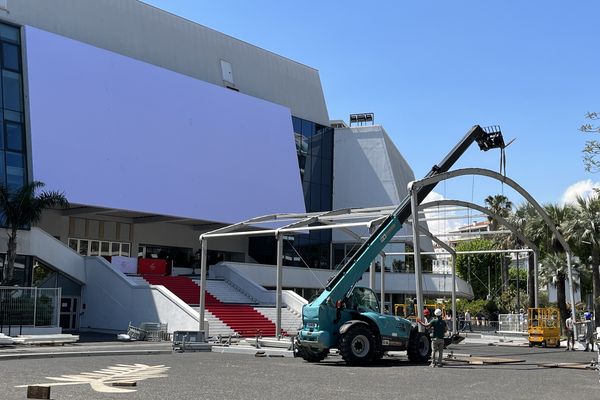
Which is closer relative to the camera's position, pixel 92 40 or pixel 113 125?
pixel 113 125

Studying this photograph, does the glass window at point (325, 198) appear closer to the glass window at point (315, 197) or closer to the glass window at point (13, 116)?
the glass window at point (315, 197)

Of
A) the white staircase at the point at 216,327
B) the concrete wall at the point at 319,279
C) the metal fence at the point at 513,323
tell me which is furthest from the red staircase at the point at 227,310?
the metal fence at the point at 513,323

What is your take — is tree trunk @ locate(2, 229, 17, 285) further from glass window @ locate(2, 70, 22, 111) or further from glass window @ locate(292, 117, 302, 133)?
glass window @ locate(292, 117, 302, 133)

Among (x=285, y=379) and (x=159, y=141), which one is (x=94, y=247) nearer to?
(x=159, y=141)

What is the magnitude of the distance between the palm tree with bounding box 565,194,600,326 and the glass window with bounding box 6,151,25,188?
1213 inches

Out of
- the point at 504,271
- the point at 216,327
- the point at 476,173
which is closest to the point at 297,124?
the point at 216,327

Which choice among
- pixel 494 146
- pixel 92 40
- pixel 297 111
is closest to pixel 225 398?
pixel 494 146

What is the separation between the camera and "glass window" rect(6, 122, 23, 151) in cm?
3653

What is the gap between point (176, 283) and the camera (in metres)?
42.2

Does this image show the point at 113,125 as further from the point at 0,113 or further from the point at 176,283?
the point at 176,283

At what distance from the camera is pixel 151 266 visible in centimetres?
4406

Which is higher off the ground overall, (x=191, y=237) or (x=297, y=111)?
(x=297, y=111)

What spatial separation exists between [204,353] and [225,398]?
1290 cm

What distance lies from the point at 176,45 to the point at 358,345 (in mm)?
35227
